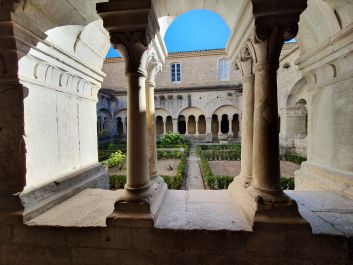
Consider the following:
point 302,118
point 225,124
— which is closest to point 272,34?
point 302,118

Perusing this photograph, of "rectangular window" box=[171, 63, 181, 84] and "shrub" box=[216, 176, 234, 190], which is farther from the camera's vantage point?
"rectangular window" box=[171, 63, 181, 84]

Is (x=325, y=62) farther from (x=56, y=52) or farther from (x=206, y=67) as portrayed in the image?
(x=206, y=67)

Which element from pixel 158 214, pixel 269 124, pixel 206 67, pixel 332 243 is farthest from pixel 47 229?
pixel 206 67

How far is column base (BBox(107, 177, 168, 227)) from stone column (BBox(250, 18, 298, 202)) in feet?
3.67

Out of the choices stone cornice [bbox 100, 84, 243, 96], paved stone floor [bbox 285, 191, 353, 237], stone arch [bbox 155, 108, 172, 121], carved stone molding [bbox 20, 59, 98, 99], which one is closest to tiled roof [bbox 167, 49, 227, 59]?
stone cornice [bbox 100, 84, 243, 96]

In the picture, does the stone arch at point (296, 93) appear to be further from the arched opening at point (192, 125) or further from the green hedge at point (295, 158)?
the arched opening at point (192, 125)

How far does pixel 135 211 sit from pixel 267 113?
1.68 metres

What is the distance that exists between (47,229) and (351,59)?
4.02 meters

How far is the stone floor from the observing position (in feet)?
5.81

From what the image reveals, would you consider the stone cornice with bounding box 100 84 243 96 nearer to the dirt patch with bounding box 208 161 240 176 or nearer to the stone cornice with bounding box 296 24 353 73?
the dirt patch with bounding box 208 161 240 176

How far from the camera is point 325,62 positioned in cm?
254

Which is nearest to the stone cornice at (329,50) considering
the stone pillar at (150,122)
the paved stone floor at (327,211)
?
the paved stone floor at (327,211)

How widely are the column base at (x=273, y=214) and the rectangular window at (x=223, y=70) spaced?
1829 cm

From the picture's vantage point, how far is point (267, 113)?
6.01ft
